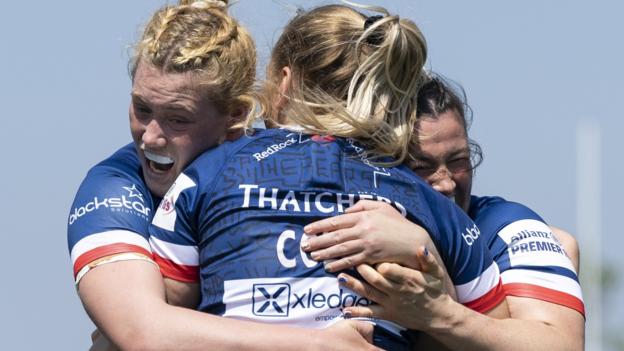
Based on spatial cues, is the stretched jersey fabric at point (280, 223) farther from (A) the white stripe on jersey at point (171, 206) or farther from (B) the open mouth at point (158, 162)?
(B) the open mouth at point (158, 162)

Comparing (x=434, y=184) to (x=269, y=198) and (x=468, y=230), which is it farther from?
(x=269, y=198)

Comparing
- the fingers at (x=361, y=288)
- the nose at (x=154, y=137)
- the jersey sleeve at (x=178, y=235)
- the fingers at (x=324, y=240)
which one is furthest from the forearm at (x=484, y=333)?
the nose at (x=154, y=137)

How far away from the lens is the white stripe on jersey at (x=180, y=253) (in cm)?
594

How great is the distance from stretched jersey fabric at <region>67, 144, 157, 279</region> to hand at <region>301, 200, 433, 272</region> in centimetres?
65

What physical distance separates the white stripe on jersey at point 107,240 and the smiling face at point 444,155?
3.89 feet

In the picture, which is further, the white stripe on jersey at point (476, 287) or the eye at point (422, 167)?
the eye at point (422, 167)

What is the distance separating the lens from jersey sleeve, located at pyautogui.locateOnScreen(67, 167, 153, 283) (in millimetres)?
5969

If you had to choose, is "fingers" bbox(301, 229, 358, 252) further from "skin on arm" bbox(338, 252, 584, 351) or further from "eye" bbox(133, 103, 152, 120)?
"eye" bbox(133, 103, 152, 120)

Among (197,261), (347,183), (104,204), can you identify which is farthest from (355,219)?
(104,204)

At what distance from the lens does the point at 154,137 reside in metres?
6.26

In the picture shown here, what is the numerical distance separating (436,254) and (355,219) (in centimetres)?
35

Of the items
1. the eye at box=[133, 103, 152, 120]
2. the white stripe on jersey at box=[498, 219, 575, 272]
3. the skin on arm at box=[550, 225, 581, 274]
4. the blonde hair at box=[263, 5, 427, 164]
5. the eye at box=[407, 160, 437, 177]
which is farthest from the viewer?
the skin on arm at box=[550, 225, 581, 274]

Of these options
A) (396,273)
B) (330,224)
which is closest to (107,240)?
(330,224)

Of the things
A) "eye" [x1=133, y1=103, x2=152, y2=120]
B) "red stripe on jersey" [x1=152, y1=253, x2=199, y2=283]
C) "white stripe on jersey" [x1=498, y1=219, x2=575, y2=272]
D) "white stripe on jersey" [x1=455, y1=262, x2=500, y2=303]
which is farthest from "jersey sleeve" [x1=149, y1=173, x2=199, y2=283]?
"white stripe on jersey" [x1=498, y1=219, x2=575, y2=272]
